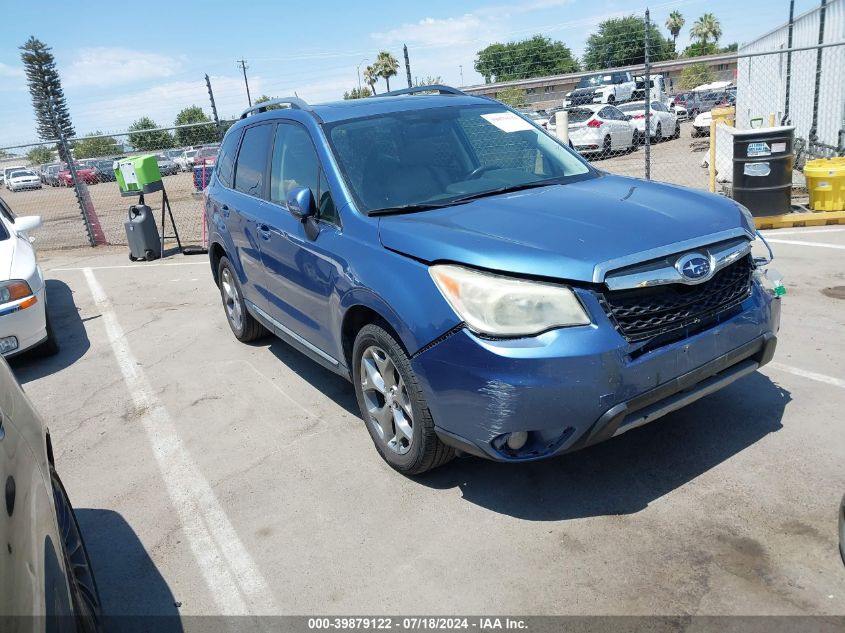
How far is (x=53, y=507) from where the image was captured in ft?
7.36

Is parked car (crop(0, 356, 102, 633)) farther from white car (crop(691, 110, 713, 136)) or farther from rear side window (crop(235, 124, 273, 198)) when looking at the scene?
white car (crop(691, 110, 713, 136))

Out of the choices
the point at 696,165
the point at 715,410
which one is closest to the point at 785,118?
the point at 696,165

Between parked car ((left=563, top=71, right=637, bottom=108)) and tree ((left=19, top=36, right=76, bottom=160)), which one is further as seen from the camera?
tree ((left=19, top=36, right=76, bottom=160))

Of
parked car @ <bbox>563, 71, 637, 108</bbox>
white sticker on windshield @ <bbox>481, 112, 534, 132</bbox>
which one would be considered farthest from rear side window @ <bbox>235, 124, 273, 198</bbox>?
parked car @ <bbox>563, 71, 637, 108</bbox>

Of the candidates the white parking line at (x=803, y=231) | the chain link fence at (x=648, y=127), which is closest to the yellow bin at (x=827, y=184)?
the white parking line at (x=803, y=231)

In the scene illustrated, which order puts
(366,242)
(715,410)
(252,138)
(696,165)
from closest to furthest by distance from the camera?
(366,242)
(715,410)
(252,138)
(696,165)

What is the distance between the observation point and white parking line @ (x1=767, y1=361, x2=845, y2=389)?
4.30 meters

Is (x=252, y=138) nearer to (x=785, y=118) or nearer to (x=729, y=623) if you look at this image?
(x=729, y=623)

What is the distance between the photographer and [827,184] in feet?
28.4

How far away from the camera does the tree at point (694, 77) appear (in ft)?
156

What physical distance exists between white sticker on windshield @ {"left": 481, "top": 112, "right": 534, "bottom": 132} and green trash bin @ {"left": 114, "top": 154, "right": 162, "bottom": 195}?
7642 mm

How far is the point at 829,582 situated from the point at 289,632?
2.06 m

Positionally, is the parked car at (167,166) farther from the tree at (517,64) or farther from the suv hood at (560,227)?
the suv hood at (560,227)

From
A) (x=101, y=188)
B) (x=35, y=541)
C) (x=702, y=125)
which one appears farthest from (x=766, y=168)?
(x=101, y=188)
